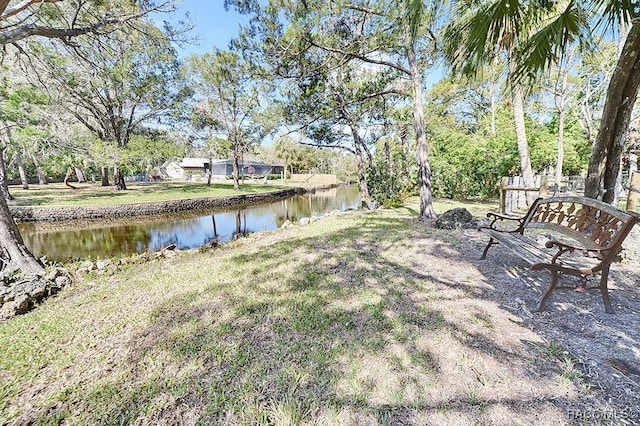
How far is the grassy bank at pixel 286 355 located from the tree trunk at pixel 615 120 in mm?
1716

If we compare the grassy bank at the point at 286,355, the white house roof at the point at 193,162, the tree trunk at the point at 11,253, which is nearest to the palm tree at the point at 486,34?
the grassy bank at the point at 286,355

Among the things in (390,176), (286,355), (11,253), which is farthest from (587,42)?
(390,176)

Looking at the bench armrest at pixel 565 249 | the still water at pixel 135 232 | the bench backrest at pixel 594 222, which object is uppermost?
the bench backrest at pixel 594 222

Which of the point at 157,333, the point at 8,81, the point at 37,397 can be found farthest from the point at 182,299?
the point at 8,81

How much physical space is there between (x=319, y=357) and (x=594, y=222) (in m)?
3.02

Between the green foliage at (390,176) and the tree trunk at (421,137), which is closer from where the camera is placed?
the tree trunk at (421,137)

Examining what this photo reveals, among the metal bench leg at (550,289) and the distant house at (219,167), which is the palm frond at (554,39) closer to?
the metal bench leg at (550,289)

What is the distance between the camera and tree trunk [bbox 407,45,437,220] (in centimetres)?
644

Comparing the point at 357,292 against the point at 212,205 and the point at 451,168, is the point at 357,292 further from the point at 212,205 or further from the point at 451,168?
the point at 212,205

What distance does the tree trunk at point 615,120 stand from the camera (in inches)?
108

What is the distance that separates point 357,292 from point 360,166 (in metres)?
8.81

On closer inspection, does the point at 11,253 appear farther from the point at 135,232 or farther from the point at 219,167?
the point at 219,167

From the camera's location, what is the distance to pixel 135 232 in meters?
9.12

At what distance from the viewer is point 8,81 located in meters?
8.85
